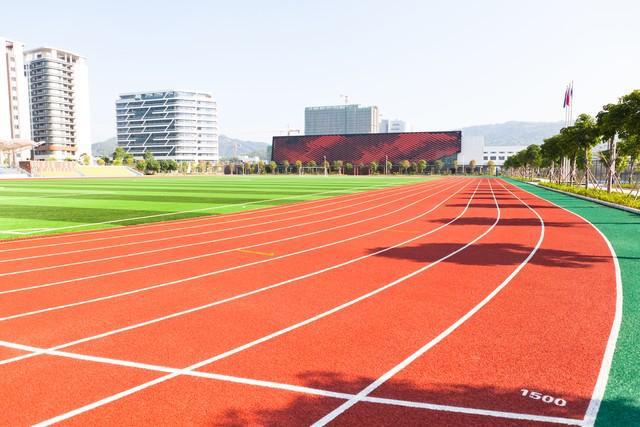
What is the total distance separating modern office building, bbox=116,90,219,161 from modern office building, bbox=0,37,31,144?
68867 millimetres

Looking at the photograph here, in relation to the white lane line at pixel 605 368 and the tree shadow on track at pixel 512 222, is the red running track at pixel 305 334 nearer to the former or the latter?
the white lane line at pixel 605 368

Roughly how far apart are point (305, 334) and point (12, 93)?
144815 millimetres

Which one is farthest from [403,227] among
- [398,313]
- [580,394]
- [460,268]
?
[580,394]

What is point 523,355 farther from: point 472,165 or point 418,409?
point 472,165

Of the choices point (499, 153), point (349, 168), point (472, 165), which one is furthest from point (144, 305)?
point (499, 153)

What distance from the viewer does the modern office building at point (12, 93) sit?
113875 millimetres

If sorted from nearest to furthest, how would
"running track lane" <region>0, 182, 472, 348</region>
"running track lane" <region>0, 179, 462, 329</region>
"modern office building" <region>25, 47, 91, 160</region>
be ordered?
"running track lane" <region>0, 182, 472, 348</region> < "running track lane" <region>0, 179, 462, 329</region> < "modern office building" <region>25, 47, 91, 160</region>

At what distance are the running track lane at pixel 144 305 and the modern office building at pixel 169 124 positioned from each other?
19018cm

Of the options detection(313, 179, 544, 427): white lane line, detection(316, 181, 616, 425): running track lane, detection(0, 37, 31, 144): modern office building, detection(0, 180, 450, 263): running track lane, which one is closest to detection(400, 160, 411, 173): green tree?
detection(0, 37, 31, 144): modern office building

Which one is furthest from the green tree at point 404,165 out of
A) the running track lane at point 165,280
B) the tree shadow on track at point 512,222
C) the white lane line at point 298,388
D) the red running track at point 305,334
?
the white lane line at point 298,388

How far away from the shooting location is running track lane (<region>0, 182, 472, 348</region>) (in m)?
5.43

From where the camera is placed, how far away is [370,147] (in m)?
153

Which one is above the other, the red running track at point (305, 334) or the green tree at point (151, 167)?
the green tree at point (151, 167)

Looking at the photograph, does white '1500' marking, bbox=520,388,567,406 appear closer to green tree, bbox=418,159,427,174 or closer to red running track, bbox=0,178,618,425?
red running track, bbox=0,178,618,425
